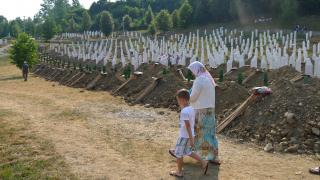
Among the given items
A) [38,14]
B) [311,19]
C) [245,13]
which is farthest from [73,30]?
[38,14]

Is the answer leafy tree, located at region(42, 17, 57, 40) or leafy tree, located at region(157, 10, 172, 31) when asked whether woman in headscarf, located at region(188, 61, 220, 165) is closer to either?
leafy tree, located at region(157, 10, 172, 31)

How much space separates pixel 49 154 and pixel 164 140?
200 centimetres

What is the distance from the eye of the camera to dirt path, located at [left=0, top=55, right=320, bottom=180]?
633cm

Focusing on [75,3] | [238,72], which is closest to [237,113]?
[238,72]

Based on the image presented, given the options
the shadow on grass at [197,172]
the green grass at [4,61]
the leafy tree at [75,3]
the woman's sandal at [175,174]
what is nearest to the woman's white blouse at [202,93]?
the shadow on grass at [197,172]

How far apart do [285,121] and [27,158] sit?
424 centimetres

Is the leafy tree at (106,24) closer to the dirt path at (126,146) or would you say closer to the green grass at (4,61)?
the green grass at (4,61)

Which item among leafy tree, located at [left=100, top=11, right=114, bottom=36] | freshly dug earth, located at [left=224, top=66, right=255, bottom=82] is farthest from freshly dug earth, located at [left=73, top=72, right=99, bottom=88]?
leafy tree, located at [left=100, top=11, right=114, bottom=36]

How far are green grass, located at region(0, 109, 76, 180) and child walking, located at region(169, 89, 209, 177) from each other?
147 cm

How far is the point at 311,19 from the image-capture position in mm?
46969

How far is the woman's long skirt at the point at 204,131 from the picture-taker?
648cm

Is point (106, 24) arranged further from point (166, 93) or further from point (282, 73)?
point (166, 93)

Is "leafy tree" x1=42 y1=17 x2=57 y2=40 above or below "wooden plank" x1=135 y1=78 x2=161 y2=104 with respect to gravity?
above

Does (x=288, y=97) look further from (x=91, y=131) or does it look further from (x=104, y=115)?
(x=104, y=115)
